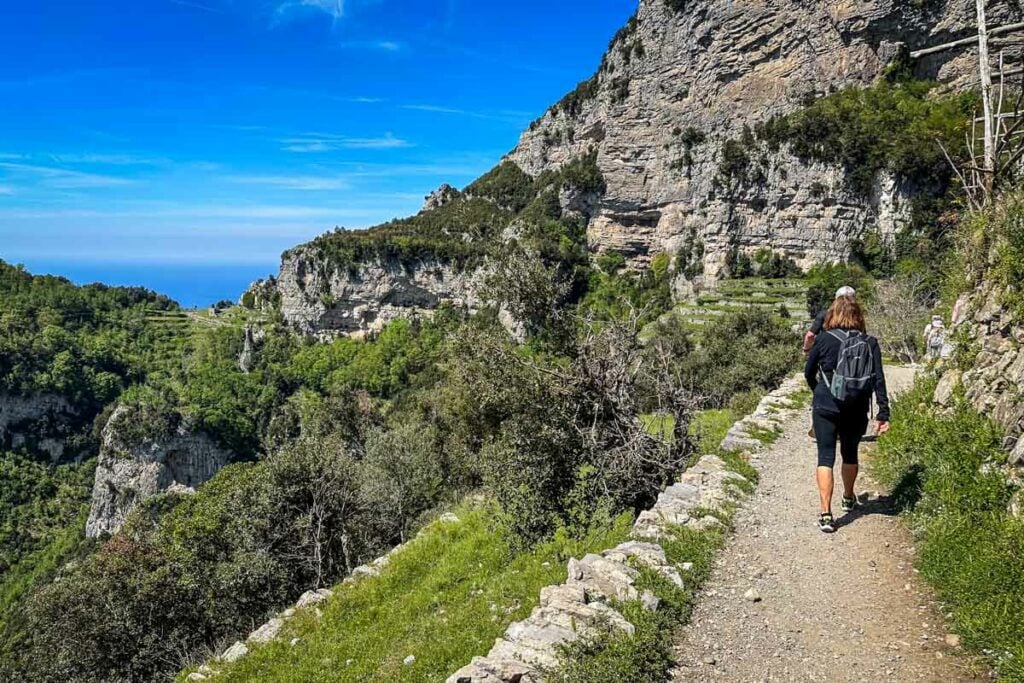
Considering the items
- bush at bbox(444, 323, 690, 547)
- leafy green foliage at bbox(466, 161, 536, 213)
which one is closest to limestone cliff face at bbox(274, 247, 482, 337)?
leafy green foliage at bbox(466, 161, 536, 213)

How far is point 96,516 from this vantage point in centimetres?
6931

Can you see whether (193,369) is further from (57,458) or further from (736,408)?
(736,408)

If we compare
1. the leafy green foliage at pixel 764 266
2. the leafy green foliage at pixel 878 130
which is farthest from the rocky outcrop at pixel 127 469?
the leafy green foliage at pixel 878 130

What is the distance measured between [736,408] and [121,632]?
2280cm

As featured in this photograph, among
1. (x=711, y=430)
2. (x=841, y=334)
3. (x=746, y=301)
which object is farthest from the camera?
(x=746, y=301)

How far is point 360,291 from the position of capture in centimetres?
10712

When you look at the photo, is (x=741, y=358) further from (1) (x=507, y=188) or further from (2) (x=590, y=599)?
(1) (x=507, y=188)

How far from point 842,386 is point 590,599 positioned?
3.67 meters

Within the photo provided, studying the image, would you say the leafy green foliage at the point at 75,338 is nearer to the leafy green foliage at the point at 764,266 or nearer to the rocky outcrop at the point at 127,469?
the rocky outcrop at the point at 127,469

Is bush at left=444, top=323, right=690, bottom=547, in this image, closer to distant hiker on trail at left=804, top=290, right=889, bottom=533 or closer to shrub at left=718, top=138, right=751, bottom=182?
distant hiker on trail at left=804, top=290, right=889, bottom=533

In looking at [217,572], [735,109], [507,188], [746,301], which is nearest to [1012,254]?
[217,572]

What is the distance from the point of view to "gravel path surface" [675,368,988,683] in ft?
14.3

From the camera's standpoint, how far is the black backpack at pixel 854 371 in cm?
618

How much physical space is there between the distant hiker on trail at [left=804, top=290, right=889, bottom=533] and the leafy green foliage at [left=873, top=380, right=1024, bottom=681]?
0.90 metres
